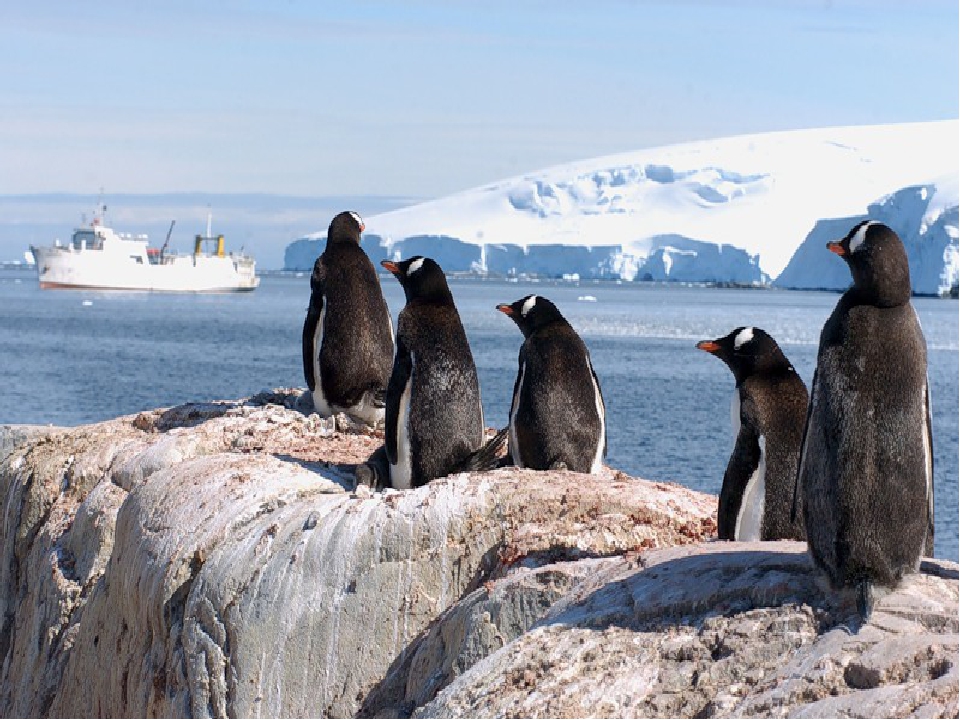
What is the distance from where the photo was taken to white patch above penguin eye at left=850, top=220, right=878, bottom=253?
13.7ft

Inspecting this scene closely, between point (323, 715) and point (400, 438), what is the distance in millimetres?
1615

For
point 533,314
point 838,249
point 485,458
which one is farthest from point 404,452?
point 838,249

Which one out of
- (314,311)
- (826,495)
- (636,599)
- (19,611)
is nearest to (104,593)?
(19,611)

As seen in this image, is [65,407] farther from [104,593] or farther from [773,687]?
[773,687]

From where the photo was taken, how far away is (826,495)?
4102mm

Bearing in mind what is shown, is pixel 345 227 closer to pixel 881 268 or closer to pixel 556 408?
pixel 556 408

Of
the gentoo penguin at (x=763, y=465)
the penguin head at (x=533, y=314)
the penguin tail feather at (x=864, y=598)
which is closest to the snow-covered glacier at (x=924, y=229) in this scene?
the penguin head at (x=533, y=314)

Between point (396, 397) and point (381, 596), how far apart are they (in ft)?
4.82

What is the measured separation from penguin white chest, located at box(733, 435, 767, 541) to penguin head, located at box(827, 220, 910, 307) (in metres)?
1.47

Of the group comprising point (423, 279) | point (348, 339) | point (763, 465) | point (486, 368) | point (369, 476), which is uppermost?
point (423, 279)

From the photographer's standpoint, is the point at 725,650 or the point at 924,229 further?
the point at 924,229

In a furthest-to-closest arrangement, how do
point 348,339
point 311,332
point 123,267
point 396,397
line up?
point 123,267 < point 311,332 < point 348,339 < point 396,397

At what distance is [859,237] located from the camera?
13.8 ft

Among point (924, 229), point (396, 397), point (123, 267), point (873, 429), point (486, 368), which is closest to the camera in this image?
point (873, 429)
